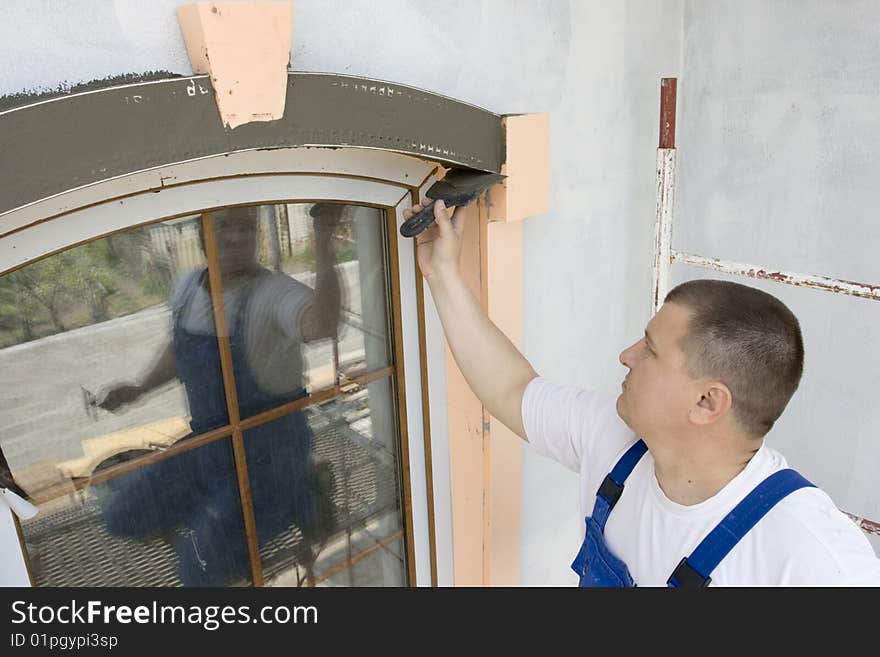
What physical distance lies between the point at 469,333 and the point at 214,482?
0.74m

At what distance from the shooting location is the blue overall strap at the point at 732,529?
131 cm

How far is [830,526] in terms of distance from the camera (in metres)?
1.25

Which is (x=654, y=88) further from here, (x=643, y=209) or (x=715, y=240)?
(x=715, y=240)

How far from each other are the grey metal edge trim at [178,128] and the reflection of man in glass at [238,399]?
331 millimetres

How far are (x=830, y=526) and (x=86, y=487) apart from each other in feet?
4.99

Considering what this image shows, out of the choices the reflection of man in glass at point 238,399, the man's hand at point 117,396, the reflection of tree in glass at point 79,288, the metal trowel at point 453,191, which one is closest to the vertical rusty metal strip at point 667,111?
the metal trowel at point 453,191

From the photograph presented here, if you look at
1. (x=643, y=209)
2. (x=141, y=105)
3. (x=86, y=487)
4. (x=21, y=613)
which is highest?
(x=141, y=105)

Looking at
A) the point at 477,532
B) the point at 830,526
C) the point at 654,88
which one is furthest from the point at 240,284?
the point at 654,88

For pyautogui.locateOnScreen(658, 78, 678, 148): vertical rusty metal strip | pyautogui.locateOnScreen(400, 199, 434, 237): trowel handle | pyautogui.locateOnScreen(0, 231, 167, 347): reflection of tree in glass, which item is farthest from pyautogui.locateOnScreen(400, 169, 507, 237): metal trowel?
pyautogui.locateOnScreen(658, 78, 678, 148): vertical rusty metal strip

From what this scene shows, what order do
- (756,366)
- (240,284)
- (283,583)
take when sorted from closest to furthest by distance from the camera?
(756,366), (240,284), (283,583)

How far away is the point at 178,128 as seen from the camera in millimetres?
1240

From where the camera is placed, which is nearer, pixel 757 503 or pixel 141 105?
pixel 141 105

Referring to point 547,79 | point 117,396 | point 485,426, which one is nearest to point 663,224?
point 547,79

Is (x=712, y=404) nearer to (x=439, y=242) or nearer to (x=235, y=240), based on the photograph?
(x=439, y=242)
